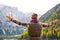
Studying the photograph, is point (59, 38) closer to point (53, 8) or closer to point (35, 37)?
point (53, 8)

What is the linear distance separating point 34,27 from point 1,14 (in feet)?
426

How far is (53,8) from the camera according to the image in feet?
317


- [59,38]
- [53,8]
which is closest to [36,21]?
[59,38]

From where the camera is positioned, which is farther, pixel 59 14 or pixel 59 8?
pixel 59 8

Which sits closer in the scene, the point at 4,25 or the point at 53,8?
the point at 53,8

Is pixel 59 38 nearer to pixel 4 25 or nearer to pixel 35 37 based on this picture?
pixel 35 37

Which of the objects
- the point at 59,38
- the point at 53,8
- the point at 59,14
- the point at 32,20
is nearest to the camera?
the point at 32,20

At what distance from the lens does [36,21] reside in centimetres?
498

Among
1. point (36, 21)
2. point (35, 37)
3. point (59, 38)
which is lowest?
point (59, 38)

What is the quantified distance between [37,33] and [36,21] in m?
0.23

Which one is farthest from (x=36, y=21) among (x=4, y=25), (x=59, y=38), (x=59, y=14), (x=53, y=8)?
(x=4, y=25)

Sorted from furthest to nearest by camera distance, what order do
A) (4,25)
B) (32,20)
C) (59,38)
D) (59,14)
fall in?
(4,25) → (59,14) → (59,38) → (32,20)

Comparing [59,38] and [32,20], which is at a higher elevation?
[32,20]

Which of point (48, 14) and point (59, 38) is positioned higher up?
point (48, 14)
